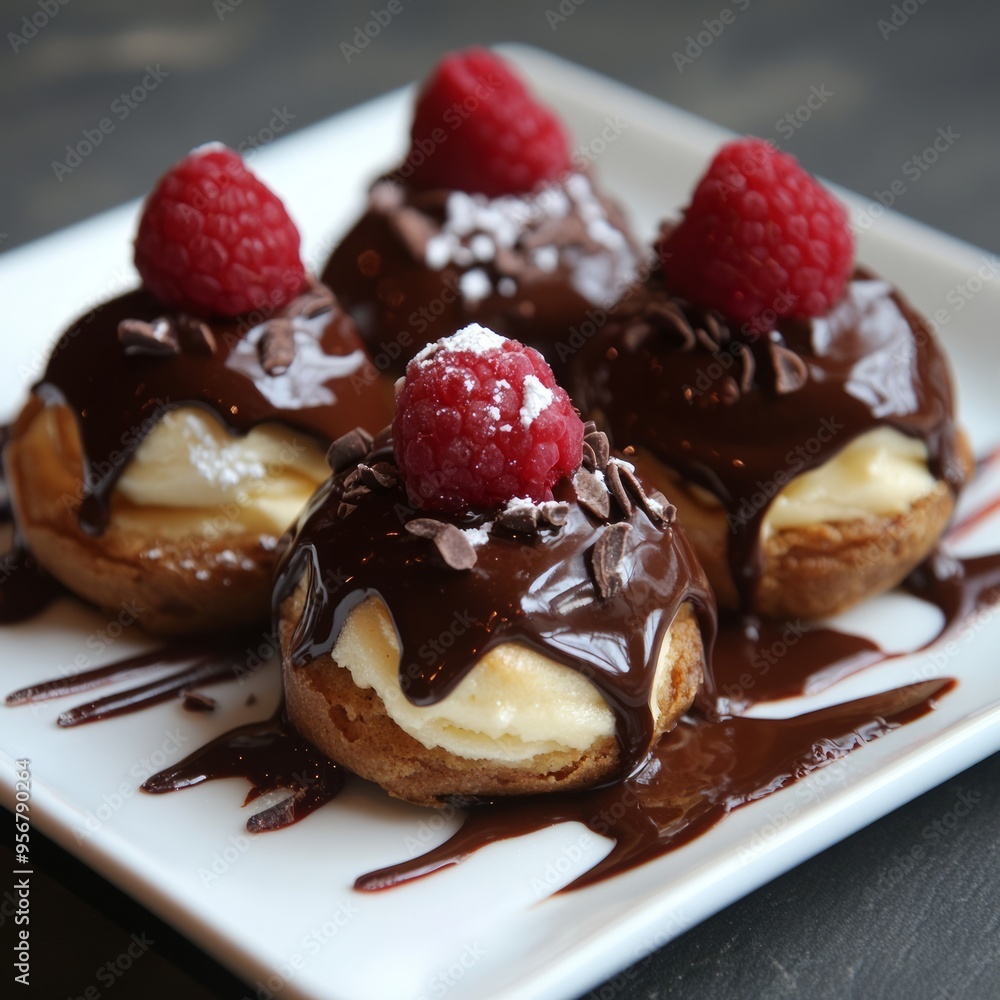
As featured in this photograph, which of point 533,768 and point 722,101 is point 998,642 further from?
point 722,101

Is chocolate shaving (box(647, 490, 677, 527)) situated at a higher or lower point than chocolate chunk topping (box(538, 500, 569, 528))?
lower

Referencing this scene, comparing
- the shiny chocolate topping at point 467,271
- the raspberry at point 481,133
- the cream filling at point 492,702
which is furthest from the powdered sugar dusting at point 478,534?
the raspberry at point 481,133

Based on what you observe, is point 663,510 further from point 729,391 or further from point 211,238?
point 211,238

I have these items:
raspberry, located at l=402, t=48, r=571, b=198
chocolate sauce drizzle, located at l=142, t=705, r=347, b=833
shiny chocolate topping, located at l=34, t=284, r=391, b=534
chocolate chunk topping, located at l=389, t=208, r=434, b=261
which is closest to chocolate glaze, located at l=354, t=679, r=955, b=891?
chocolate sauce drizzle, located at l=142, t=705, r=347, b=833

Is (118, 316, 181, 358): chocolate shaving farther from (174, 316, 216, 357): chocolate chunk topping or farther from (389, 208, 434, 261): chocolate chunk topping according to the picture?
(389, 208, 434, 261): chocolate chunk topping

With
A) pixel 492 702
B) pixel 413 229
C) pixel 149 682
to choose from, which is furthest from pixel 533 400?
pixel 413 229

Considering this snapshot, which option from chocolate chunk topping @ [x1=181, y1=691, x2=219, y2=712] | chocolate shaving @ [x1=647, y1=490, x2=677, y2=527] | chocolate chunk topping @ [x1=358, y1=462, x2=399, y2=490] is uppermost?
chocolate chunk topping @ [x1=358, y1=462, x2=399, y2=490]
